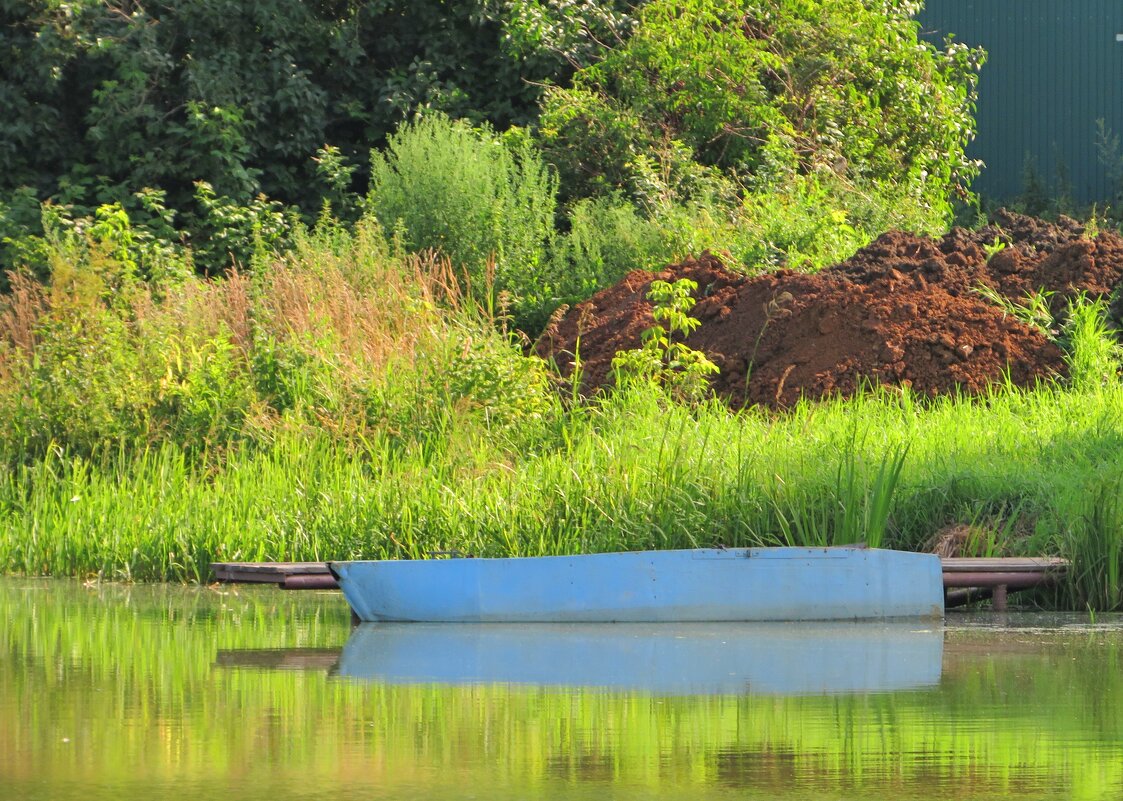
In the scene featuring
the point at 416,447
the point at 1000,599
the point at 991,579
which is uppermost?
the point at 416,447

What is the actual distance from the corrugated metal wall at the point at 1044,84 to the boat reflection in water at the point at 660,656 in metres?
17.4

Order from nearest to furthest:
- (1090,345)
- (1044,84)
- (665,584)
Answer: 1. (665,584)
2. (1090,345)
3. (1044,84)

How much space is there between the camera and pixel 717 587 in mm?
9242

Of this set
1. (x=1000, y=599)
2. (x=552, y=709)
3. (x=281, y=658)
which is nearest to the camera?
(x=552, y=709)

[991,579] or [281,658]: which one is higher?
[991,579]

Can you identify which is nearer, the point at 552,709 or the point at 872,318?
the point at 552,709

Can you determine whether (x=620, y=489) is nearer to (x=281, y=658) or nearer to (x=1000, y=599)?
(x=1000, y=599)

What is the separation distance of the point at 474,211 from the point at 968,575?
877cm

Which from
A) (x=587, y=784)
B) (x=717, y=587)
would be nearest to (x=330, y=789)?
(x=587, y=784)

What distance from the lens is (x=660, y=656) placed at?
807cm

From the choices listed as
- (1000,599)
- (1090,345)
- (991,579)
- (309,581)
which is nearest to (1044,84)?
(1090,345)

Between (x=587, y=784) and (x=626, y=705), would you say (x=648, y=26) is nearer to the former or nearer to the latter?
(x=626, y=705)

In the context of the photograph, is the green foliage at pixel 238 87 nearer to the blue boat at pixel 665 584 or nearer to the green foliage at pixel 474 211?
the green foliage at pixel 474 211

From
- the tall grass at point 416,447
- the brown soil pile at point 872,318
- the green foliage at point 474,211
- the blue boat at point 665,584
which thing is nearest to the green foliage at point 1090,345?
the tall grass at point 416,447
